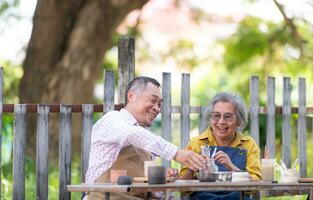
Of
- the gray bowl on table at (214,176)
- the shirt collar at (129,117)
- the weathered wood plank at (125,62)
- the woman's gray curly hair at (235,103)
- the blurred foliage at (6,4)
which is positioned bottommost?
the gray bowl on table at (214,176)

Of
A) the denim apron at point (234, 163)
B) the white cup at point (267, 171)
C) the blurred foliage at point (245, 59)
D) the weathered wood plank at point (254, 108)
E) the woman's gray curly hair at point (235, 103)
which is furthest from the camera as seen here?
the blurred foliage at point (245, 59)

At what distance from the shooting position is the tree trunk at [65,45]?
11867 mm

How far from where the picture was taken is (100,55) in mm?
12523

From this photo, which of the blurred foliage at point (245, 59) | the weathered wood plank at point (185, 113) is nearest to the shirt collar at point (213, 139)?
the weathered wood plank at point (185, 113)

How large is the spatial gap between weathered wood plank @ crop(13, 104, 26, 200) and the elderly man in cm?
138

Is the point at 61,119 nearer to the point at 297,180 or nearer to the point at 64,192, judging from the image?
the point at 64,192

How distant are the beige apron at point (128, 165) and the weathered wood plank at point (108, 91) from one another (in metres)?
1.43

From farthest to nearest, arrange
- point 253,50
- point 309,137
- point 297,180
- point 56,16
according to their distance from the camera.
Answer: point 253,50 < point 309,137 < point 56,16 < point 297,180

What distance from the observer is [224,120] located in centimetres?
651

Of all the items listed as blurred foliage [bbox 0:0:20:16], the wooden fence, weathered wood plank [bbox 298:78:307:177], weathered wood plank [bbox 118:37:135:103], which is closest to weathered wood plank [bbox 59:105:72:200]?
the wooden fence

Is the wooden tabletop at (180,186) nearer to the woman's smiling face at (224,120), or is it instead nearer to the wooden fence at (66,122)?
the woman's smiling face at (224,120)

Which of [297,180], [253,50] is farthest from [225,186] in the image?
[253,50]

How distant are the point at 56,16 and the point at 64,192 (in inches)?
184

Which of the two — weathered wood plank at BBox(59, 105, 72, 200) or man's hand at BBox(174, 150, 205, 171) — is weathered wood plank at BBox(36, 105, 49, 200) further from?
man's hand at BBox(174, 150, 205, 171)
